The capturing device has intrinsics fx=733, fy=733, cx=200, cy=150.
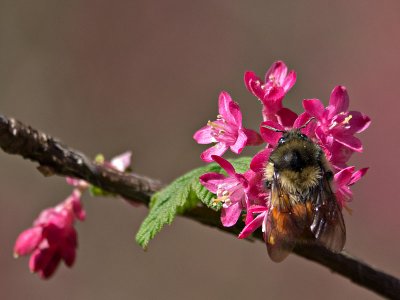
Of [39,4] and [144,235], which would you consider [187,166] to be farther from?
[144,235]

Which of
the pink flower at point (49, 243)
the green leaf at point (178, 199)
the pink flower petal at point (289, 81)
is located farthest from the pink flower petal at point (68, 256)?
the pink flower petal at point (289, 81)

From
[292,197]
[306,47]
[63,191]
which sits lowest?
[292,197]

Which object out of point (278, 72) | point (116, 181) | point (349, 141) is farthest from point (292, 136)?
point (116, 181)

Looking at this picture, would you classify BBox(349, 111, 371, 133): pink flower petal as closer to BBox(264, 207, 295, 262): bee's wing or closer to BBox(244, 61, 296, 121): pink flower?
BBox(244, 61, 296, 121): pink flower

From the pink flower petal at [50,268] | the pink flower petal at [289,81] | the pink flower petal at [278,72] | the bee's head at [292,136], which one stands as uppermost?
the pink flower petal at [278,72]

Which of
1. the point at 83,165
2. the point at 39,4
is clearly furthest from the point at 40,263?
the point at 39,4

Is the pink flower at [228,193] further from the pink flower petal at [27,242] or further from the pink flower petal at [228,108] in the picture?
the pink flower petal at [27,242]

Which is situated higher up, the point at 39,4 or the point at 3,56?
the point at 39,4

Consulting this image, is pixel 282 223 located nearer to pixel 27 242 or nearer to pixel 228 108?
pixel 228 108

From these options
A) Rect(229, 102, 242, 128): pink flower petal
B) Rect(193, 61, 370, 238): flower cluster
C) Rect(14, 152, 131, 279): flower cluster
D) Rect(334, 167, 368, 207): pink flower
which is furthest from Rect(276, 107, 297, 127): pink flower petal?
Rect(14, 152, 131, 279): flower cluster
